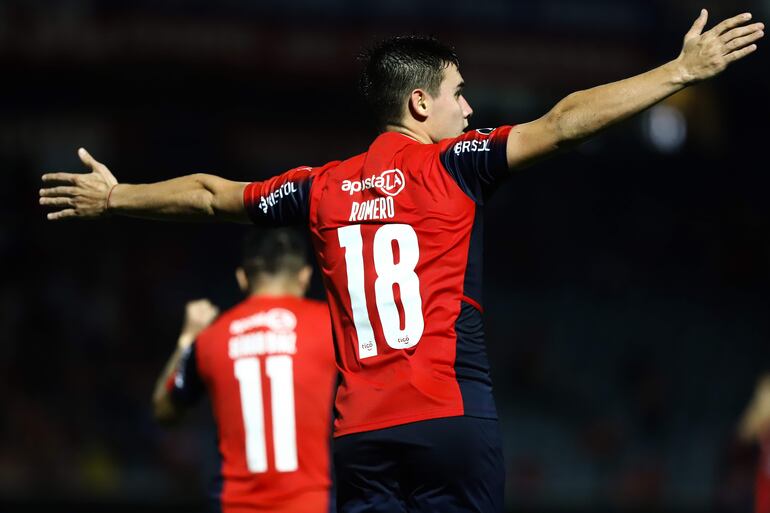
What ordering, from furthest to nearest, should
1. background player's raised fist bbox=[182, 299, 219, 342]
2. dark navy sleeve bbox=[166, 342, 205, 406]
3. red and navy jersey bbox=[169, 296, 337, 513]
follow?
background player's raised fist bbox=[182, 299, 219, 342]
dark navy sleeve bbox=[166, 342, 205, 406]
red and navy jersey bbox=[169, 296, 337, 513]

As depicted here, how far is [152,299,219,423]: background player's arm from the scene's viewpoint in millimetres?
5512

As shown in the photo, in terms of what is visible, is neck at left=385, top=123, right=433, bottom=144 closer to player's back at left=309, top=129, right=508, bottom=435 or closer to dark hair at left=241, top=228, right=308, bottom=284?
player's back at left=309, top=129, right=508, bottom=435

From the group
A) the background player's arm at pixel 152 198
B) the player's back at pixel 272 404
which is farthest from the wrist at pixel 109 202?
the player's back at pixel 272 404

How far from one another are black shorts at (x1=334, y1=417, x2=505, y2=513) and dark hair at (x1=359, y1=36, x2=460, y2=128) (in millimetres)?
1044

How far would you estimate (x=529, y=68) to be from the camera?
13.1m

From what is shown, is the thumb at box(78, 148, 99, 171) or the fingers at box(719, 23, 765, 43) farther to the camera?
the thumb at box(78, 148, 99, 171)

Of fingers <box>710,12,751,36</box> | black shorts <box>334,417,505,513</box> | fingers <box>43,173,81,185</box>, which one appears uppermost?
fingers <box>710,12,751,36</box>

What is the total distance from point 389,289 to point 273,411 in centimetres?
177

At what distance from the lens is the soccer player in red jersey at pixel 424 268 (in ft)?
11.3

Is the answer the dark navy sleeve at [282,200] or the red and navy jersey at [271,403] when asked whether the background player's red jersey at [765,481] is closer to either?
the red and navy jersey at [271,403]

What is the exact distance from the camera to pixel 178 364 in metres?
5.49

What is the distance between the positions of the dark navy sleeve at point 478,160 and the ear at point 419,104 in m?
0.26

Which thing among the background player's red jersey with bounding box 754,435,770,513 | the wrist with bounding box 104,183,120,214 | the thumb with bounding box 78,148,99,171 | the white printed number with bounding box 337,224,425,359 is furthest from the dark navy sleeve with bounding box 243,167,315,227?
the background player's red jersey with bounding box 754,435,770,513

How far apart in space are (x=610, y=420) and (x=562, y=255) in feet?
8.45
